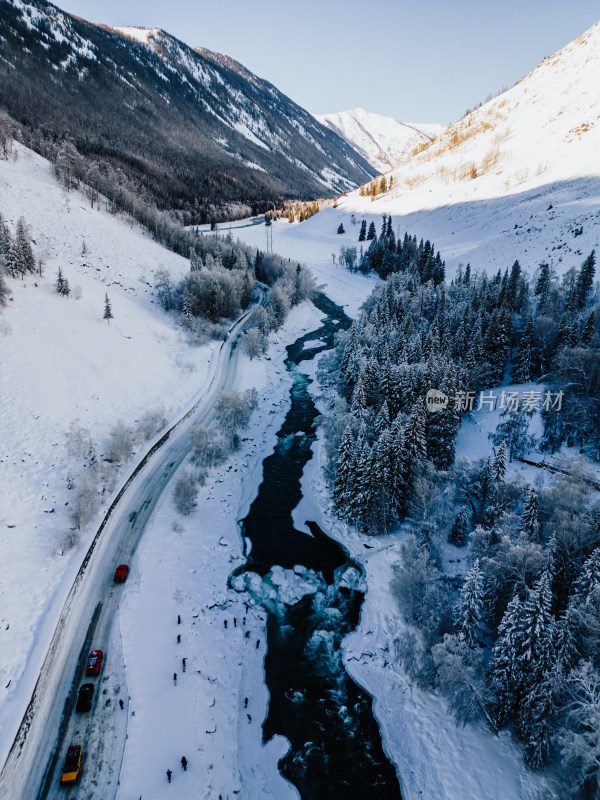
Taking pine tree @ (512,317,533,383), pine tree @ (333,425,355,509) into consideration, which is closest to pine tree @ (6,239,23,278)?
pine tree @ (333,425,355,509)

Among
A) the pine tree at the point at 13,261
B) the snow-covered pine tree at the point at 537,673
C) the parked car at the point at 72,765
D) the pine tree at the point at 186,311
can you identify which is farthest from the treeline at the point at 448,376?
the pine tree at the point at 13,261

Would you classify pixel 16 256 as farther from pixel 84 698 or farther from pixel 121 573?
pixel 84 698

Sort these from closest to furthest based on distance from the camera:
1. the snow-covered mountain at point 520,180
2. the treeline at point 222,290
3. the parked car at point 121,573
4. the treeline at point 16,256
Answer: the parked car at point 121,573 < the treeline at point 16,256 < the treeline at point 222,290 < the snow-covered mountain at point 520,180

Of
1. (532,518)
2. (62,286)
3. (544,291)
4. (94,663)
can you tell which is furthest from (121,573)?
(544,291)

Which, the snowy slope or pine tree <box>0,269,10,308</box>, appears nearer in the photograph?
the snowy slope

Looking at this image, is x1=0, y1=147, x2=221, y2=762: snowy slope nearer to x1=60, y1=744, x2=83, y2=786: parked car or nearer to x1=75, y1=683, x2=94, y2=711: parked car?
x1=75, y1=683, x2=94, y2=711: parked car

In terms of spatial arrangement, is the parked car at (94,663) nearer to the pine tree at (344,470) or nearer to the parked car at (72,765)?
the parked car at (72,765)

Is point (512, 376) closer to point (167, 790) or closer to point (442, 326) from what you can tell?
point (442, 326)

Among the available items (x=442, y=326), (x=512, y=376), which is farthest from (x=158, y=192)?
(x=512, y=376)
